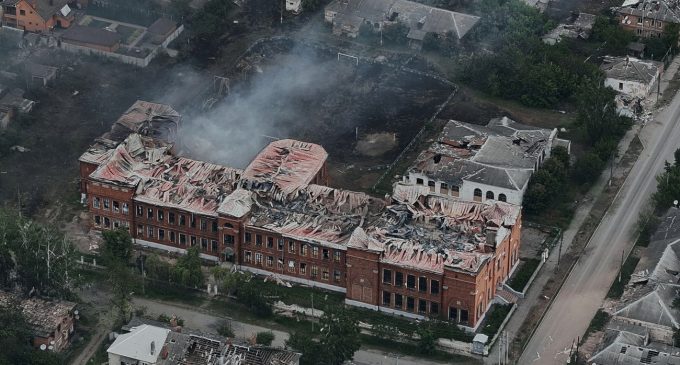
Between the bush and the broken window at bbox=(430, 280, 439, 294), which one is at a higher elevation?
the broken window at bbox=(430, 280, 439, 294)

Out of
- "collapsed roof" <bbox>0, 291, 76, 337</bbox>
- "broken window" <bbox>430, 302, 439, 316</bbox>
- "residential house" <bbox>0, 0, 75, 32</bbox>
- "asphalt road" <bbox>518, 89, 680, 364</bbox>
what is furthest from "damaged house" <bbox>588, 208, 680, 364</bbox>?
"residential house" <bbox>0, 0, 75, 32</bbox>

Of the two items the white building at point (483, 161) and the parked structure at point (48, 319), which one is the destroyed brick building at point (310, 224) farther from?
the parked structure at point (48, 319)

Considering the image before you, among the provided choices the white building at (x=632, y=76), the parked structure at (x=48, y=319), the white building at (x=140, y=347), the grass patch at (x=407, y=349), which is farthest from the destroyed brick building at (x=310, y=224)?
the white building at (x=632, y=76)

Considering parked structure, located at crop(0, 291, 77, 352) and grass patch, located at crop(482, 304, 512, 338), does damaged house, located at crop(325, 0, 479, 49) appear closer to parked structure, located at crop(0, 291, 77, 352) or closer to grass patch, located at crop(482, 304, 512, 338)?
grass patch, located at crop(482, 304, 512, 338)

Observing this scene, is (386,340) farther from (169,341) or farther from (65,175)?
Answer: (65,175)

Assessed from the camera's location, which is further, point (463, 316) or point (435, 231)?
point (435, 231)

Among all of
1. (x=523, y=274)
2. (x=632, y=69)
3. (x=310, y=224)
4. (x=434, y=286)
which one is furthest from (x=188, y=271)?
(x=632, y=69)

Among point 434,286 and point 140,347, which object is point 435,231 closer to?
point 434,286
